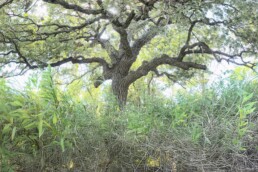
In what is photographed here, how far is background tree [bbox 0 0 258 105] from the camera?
4.80 m

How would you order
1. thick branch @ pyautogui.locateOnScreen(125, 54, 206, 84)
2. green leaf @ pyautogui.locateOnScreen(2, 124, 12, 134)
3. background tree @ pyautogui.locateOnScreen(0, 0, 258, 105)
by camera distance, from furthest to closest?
thick branch @ pyautogui.locateOnScreen(125, 54, 206, 84), background tree @ pyautogui.locateOnScreen(0, 0, 258, 105), green leaf @ pyautogui.locateOnScreen(2, 124, 12, 134)

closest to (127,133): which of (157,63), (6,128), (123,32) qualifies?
(6,128)

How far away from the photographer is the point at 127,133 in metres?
1.16

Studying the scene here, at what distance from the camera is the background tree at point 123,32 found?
4.80m

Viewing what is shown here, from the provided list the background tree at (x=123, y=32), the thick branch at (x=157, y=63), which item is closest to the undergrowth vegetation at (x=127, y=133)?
the background tree at (x=123, y=32)

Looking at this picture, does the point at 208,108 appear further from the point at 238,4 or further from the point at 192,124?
the point at 238,4

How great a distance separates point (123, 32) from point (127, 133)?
16.3 feet

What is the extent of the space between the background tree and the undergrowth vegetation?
2.98 metres

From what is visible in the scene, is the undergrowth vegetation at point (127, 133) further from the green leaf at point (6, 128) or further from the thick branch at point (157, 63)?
the thick branch at point (157, 63)

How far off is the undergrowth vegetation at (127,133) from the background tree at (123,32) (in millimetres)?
2976

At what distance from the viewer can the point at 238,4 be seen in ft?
15.5

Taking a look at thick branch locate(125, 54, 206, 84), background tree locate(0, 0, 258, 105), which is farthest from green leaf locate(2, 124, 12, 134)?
thick branch locate(125, 54, 206, 84)

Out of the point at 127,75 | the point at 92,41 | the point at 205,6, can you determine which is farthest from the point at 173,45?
the point at 205,6

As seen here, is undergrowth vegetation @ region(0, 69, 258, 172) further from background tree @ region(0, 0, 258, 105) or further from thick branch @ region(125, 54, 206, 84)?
thick branch @ region(125, 54, 206, 84)
